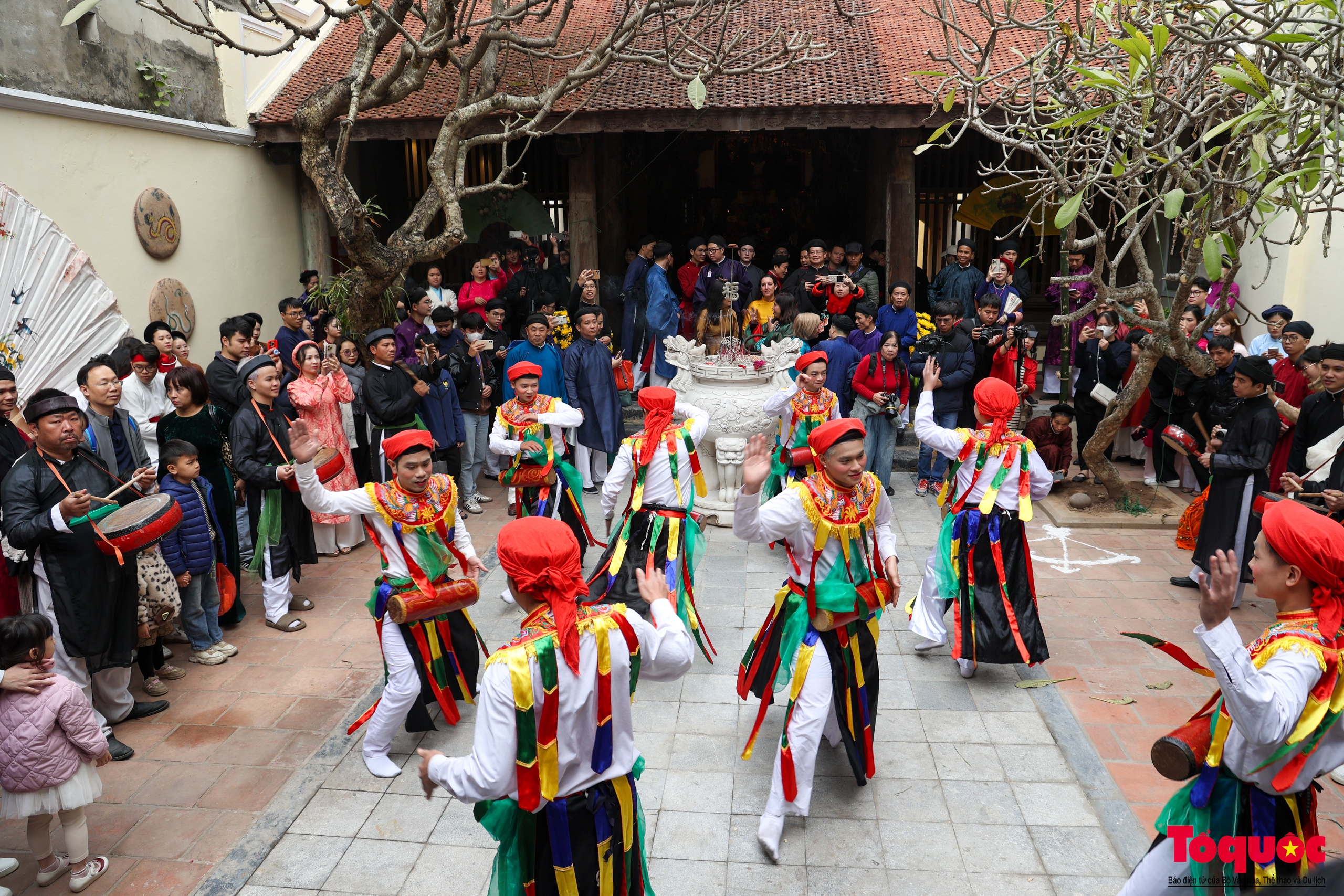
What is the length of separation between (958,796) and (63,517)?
157 inches

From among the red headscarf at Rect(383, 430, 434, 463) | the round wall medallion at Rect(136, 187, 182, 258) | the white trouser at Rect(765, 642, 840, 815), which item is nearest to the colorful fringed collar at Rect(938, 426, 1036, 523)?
the white trouser at Rect(765, 642, 840, 815)

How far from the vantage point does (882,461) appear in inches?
325

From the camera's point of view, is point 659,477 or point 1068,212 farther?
point 659,477

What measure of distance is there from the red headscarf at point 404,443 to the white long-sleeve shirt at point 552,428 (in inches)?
62.1

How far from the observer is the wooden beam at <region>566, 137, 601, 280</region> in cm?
1116

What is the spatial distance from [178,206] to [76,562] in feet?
20.3

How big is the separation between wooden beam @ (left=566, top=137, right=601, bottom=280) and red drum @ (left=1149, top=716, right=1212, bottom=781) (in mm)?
9243

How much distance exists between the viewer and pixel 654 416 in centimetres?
542

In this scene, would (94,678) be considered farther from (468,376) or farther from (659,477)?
(468,376)

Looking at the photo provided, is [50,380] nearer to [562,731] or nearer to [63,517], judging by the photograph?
[63,517]

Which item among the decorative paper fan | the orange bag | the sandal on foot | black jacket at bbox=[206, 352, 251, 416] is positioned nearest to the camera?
the decorative paper fan

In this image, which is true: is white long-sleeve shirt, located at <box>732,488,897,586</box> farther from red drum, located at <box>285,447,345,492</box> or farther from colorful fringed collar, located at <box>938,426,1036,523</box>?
red drum, located at <box>285,447,345,492</box>

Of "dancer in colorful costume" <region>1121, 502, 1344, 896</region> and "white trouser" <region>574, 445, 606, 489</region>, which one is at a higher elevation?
"dancer in colorful costume" <region>1121, 502, 1344, 896</region>

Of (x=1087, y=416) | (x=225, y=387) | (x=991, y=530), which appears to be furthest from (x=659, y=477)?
(x=1087, y=416)
